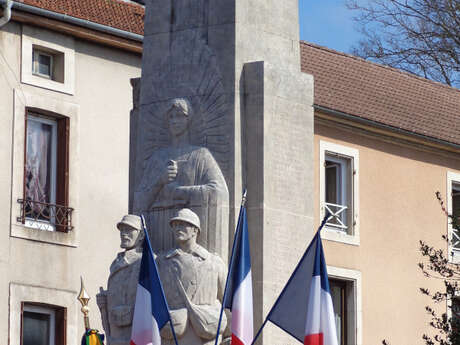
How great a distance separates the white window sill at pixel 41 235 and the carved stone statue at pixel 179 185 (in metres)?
10.8

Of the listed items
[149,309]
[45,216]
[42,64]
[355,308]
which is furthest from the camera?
[355,308]

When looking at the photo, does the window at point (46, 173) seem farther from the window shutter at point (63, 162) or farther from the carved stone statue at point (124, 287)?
the carved stone statue at point (124, 287)

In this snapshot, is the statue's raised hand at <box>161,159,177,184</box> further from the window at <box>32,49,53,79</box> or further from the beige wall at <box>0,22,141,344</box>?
the window at <box>32,49,53,79</box>

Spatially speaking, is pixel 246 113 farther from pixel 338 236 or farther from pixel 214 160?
pixel 338 236

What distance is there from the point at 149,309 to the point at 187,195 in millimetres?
1238

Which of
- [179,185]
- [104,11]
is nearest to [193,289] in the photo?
[179,185]

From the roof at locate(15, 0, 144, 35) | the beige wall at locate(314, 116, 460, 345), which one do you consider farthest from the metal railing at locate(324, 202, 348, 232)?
the roof at locate(15, 0, 144, 35)

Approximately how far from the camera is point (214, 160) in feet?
56.2

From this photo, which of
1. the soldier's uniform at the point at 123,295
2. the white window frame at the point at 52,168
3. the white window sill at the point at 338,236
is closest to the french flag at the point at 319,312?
the soldier's uniform at the point at 123,295

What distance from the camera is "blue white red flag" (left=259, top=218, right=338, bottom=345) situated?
1588 centimetres

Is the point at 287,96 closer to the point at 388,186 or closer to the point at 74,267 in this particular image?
the point at 74,267

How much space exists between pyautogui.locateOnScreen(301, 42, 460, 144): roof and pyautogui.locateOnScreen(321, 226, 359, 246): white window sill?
185cm

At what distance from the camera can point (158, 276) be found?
16312mm

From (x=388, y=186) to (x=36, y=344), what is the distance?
8.10 metres
